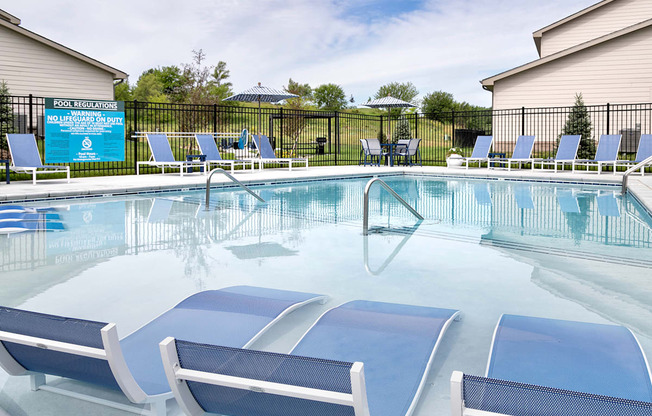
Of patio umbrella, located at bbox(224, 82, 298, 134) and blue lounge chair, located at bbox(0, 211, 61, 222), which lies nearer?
blue lounge chair, located at bbox(0, 211, 61, 222)

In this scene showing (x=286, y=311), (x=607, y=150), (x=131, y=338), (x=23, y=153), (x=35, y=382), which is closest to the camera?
(x=35, y=382)

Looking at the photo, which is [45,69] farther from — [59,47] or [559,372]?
[559,372]

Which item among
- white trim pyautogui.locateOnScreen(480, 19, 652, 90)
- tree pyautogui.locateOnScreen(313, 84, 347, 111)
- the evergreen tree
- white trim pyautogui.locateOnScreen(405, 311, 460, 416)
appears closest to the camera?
white trim pyautogui.locateOnScreen(405, 311, 460, 416)

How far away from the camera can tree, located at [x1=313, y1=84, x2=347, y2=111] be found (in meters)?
74.8

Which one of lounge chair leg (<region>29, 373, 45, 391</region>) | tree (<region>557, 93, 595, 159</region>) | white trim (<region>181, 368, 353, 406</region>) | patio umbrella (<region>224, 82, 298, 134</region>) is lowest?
lounge chair leg (<region>29, 373, 45, 391</region>)

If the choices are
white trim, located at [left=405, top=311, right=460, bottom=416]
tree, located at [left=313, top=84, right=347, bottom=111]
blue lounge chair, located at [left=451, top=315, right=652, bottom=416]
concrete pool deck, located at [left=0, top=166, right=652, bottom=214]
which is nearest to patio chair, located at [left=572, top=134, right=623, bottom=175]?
concrete pool deck, located at [left=0, top=166, right=652, bottom=214]

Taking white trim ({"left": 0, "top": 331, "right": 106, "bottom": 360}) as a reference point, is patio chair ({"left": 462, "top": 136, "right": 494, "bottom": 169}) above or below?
above

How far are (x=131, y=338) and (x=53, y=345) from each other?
123 centimetres

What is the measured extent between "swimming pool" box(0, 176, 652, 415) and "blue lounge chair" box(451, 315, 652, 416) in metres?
0.19

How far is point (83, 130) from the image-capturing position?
13.6 m

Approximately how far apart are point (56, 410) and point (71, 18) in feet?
135

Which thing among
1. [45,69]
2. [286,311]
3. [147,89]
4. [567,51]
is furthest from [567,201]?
[147,89]

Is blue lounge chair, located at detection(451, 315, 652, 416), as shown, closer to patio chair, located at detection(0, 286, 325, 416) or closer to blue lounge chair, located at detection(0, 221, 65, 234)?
patio chair, located at detection(0, 286, 325, 416)

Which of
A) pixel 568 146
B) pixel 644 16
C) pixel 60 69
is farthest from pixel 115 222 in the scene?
pixel 644 16
